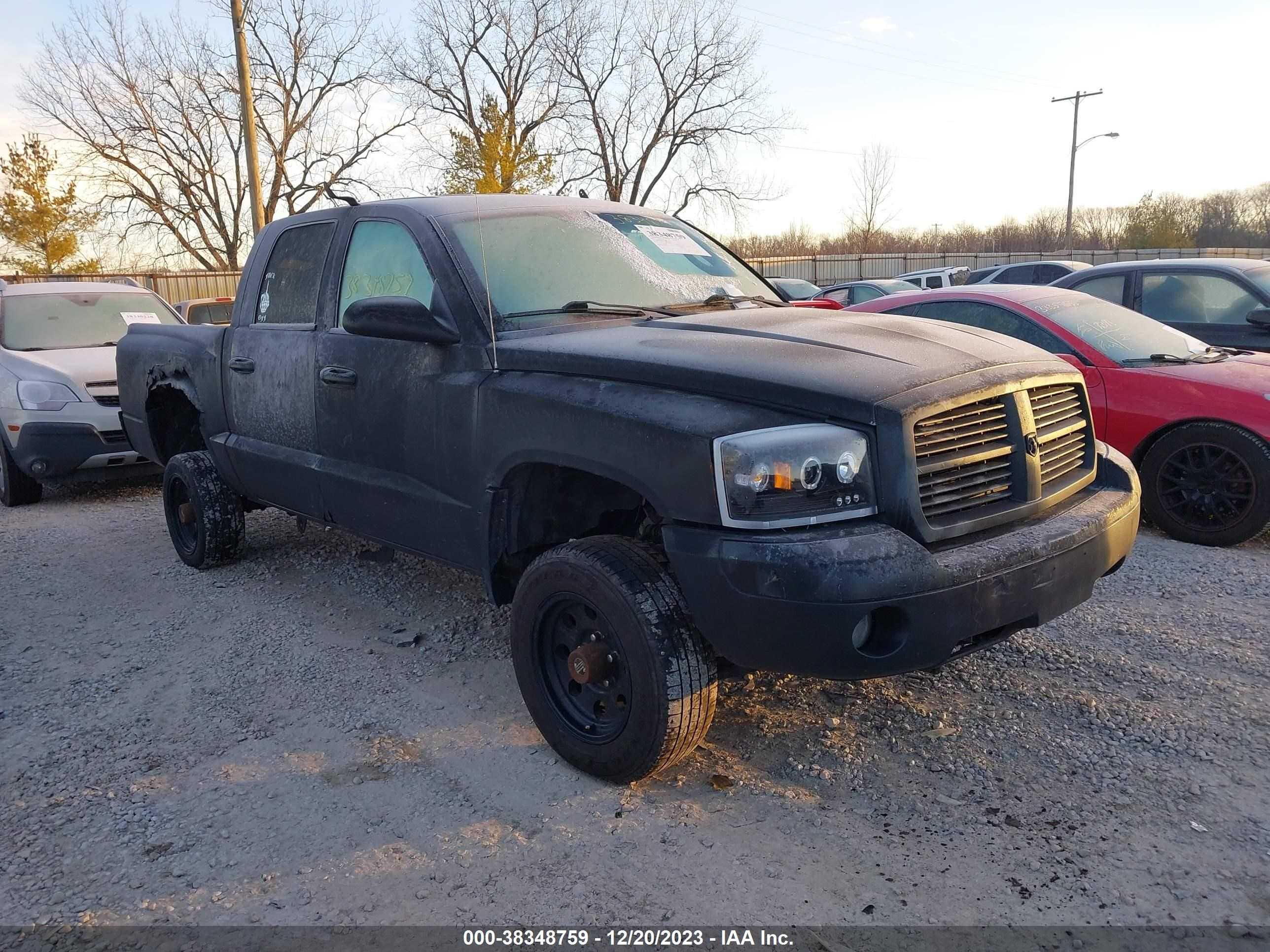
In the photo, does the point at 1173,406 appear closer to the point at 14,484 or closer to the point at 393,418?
the point at 393,418

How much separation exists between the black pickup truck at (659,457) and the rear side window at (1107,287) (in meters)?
4.74

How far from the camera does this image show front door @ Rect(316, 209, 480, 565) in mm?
3514

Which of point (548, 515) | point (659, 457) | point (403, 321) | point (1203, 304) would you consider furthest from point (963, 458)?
point (1203, 304)

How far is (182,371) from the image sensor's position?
17.7 feet

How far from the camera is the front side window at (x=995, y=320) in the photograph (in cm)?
615

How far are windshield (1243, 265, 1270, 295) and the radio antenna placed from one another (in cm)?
625

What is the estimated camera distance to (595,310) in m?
3.60

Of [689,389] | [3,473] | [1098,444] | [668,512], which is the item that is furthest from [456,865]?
[3,473]

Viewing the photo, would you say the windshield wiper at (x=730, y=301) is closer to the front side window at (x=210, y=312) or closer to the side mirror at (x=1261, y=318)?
the side mirror at (x=1261, y=318)

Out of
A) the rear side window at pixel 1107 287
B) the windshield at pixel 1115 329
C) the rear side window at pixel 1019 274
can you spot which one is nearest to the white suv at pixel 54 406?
the windshield at pixel 1115 329

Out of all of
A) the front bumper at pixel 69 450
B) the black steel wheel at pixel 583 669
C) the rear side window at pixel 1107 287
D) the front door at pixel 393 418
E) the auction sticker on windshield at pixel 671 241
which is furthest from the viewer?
the rear side window at pixel 1107 287

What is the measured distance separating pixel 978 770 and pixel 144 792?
268 cm

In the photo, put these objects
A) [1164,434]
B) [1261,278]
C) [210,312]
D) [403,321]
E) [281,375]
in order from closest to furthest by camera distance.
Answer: [403,321]
[281,375]
[1164,434]
[1261,278]
[210,312]

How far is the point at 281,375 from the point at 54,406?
3901mm
